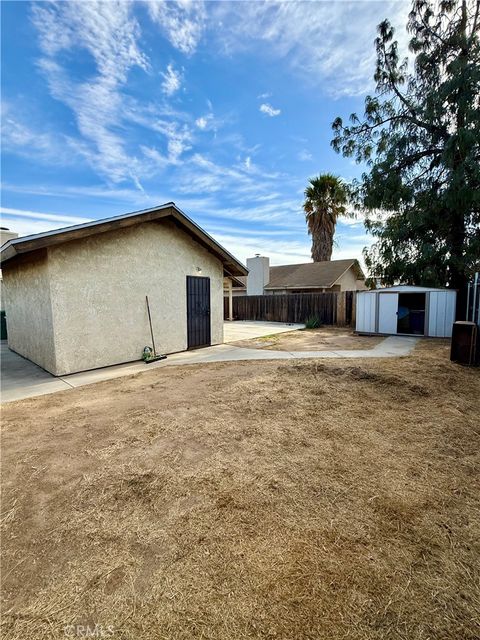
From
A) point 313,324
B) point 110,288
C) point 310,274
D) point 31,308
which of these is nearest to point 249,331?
point 313,324

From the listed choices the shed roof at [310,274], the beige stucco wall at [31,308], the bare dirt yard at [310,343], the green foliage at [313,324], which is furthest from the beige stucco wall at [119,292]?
the shed roof at [310,274]

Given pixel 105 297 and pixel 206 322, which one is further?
pixel 206 322

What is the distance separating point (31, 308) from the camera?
738 cm

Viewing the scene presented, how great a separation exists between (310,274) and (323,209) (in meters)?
5.60

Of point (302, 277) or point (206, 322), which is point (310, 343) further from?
point (302, 277)

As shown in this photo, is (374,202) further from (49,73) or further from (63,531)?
(63,531)

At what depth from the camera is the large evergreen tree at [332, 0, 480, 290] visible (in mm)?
11125

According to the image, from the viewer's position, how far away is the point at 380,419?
3977 mm

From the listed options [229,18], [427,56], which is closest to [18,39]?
[229,18]

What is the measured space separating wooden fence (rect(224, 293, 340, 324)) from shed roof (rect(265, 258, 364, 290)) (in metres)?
3.49

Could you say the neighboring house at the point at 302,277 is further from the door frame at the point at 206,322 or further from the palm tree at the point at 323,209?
the door frame at the point at 206,322

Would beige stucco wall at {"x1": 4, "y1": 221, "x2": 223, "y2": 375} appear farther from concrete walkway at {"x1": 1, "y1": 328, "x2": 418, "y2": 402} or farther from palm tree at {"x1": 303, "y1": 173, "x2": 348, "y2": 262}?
palm tree at {"x1": 303, "y1": 173, "x2": 348, "y2": 262}

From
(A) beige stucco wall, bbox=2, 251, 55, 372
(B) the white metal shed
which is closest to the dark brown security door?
(A) beige stucco wall, bbox=2, 251, 55, 372

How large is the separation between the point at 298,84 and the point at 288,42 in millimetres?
1416
